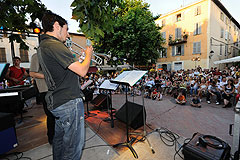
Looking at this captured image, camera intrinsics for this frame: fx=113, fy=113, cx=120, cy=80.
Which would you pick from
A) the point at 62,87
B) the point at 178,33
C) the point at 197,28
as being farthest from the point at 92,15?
the point at 178,33

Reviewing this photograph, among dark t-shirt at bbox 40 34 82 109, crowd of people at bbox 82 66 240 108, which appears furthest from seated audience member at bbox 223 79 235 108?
dark t-shirt at bbox 40 34 82 109

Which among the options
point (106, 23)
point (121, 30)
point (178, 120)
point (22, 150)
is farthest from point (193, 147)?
point (121, 30)

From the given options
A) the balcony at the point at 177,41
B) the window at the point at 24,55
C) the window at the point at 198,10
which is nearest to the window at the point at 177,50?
the balcony at the point at 177,41

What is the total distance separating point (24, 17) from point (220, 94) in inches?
357

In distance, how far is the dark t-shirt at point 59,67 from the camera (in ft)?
3.72

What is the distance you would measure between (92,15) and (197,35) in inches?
717

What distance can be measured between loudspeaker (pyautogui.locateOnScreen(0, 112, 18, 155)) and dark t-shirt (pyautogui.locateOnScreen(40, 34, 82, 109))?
168 centimetres

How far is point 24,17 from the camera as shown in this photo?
373 cm

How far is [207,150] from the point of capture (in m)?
1.80

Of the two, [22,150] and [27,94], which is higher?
[27,94]

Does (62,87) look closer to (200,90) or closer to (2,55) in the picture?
(200,90)

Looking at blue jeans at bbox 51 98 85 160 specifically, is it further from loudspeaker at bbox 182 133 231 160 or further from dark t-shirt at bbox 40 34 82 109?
loudspeaker at bbox 182 133 231 160

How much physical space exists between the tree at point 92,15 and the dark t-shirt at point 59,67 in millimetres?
579

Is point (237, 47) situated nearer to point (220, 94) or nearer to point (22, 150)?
point (220, 94)
